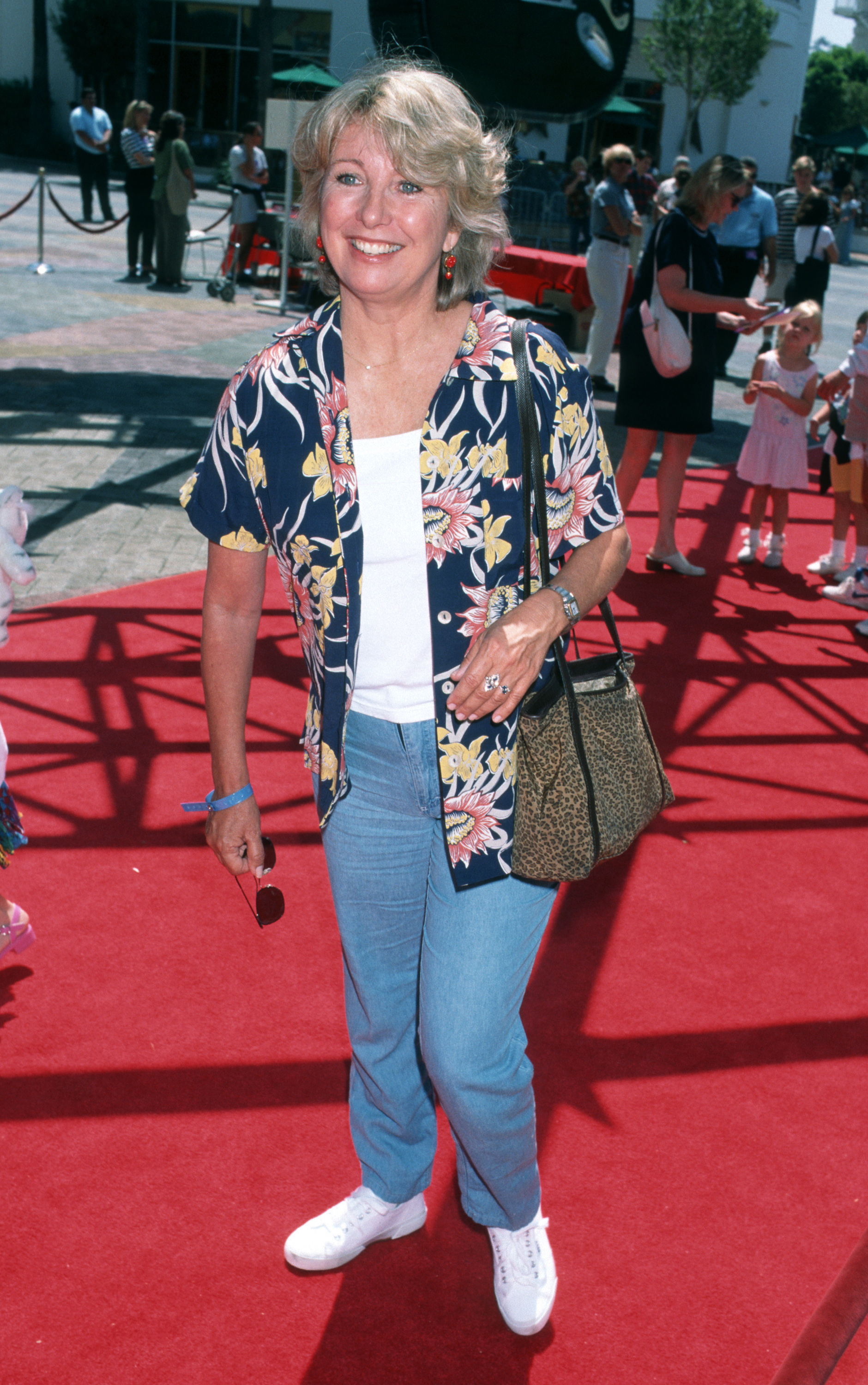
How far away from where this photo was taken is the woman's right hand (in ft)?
7.27

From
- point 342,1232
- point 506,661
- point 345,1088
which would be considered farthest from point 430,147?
point 345,1088

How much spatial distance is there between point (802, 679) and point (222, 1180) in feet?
13.0

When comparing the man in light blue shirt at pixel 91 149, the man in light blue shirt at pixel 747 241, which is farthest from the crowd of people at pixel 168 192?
the man in light blue shirt at pixel 747 241

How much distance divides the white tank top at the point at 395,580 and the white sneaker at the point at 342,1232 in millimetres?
1089

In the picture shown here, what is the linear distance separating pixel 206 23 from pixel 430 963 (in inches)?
1721

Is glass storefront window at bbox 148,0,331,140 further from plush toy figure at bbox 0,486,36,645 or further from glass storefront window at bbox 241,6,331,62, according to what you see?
plush toy figure at bbox 0,486,36,645

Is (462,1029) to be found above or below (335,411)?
below

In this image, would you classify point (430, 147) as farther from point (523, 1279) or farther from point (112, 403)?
point (112, 403)

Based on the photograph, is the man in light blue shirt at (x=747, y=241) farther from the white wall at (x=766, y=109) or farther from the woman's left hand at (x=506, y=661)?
the white wall at (x=766, y=109)

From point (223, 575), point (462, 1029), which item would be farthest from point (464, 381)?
point (462, 1029)

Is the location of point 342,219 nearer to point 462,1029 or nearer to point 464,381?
point 464,381

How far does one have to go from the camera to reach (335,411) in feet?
6.37

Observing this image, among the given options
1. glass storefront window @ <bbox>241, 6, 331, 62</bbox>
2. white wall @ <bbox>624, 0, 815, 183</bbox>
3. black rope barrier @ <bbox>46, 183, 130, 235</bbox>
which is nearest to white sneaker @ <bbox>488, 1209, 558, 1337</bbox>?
black rope barrier @ <bbox>46, 183, 130, 235</bbox>

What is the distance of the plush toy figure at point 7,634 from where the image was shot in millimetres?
2902
